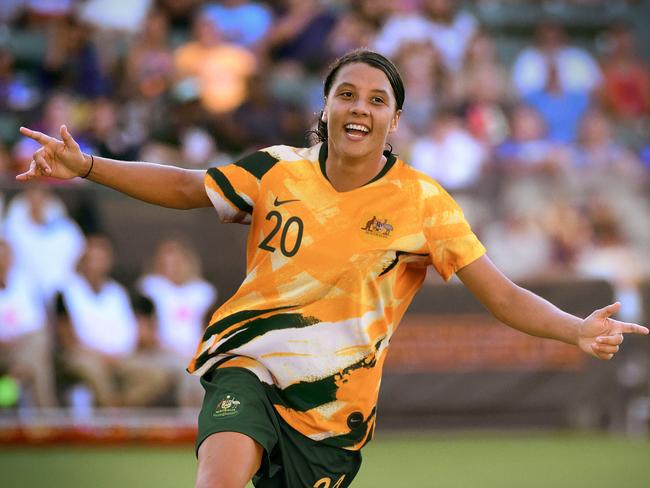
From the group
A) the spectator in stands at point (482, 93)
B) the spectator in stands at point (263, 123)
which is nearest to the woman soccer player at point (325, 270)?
the spectator in stands at point (263, 123)

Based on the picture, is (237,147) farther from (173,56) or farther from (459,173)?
(459,173)

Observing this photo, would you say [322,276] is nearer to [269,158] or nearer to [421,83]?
[269,158]

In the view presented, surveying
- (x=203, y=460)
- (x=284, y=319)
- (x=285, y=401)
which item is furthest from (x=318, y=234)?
(x=203, y=460)

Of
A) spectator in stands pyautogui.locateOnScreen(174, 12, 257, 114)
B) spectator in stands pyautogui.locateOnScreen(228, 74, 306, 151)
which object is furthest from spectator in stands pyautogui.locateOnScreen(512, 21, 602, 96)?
spectator in stands pyautogui.locateOnScreen(174, 12, 257, 114)

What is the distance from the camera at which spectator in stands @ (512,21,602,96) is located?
15086 millimetres

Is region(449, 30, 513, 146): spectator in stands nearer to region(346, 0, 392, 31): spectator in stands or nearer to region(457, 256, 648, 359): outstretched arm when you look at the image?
region(346, 0, 392, 31): spectator in stands

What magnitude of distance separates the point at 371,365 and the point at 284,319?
16.0 inches

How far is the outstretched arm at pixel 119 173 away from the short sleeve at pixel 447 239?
0.89 metres

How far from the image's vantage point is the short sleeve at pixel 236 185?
14.7ft

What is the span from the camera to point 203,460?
4.06 meters

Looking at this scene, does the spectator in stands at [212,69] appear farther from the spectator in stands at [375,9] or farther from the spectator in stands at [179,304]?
the spectator in stands at [179,304]

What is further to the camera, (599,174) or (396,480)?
(599,174)

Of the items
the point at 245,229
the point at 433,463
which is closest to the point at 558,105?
the point at 245,229

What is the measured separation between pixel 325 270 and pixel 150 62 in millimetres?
9536
